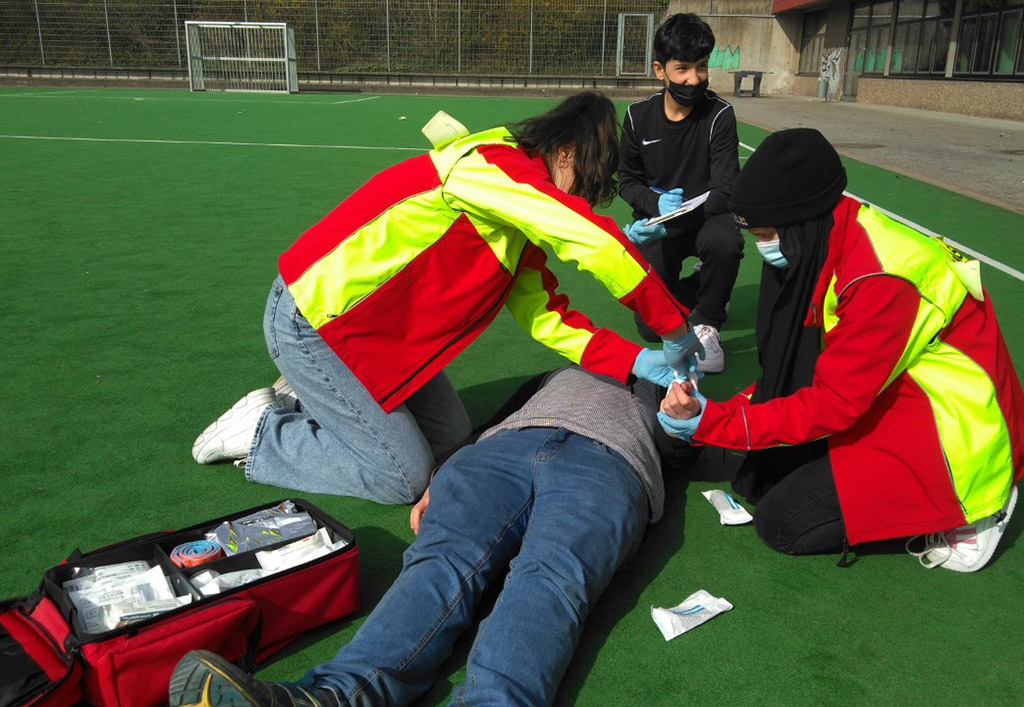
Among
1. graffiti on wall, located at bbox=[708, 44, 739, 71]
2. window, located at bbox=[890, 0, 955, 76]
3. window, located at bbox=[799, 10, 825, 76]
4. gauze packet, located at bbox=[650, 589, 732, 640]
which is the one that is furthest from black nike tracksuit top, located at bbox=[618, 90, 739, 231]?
graffiti on wall, located at bbox=[708, 44, 739, 71]

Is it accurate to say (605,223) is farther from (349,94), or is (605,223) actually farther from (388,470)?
(349,94)

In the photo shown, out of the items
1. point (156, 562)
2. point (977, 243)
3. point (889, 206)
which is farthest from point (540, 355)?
point (889, 206)

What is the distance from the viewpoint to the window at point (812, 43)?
1262 inches

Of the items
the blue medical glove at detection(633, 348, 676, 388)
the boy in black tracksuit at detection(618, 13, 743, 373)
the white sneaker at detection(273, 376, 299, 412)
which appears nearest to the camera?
the blue medical glove at detection(633, 348, 676, 388)

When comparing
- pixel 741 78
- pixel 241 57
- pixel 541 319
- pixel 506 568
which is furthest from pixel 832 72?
pixel 506 568

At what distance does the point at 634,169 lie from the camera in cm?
524

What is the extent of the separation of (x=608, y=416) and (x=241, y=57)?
92.3 feet

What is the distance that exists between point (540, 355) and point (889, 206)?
5.69 metres

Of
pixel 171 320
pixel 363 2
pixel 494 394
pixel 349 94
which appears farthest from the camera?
pixel 363 2

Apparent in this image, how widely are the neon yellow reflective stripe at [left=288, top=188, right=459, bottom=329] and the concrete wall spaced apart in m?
20.7

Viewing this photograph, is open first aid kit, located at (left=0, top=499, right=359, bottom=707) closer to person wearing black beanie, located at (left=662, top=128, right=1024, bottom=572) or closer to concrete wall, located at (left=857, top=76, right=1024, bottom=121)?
person wearing black beanie, located at (left=662, top=128, right=1024, bottom=572)

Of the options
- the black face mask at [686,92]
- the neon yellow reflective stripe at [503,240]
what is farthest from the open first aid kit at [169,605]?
the black face mask at [686,92]

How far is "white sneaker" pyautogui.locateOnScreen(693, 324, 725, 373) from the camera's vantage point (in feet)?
15.1

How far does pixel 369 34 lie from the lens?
29.1 meters
